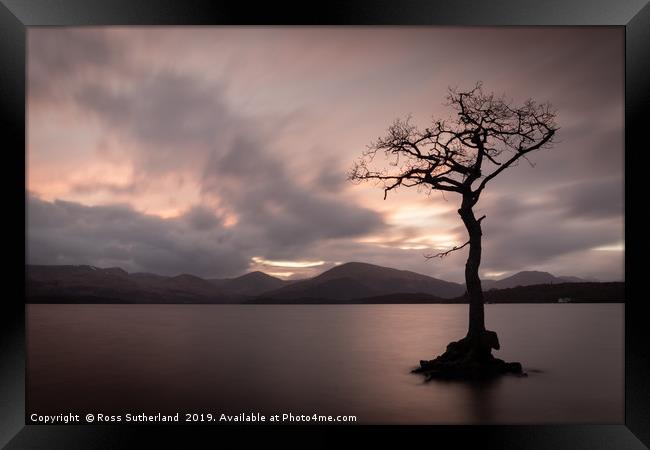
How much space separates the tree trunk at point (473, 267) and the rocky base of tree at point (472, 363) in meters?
0.22

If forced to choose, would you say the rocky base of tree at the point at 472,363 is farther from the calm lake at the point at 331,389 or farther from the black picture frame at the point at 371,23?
the black picture frame at the point at 371,23

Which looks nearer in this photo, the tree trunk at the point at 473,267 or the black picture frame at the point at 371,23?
the black picture frame at the point at 371,23

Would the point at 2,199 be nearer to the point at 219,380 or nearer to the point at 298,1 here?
the point at 298,1

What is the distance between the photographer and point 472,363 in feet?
35.1

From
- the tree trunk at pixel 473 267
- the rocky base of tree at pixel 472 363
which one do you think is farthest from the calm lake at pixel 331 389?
the tree trunk at pixel 473 267

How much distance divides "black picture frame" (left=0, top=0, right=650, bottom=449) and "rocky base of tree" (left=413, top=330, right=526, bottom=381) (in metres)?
3.48

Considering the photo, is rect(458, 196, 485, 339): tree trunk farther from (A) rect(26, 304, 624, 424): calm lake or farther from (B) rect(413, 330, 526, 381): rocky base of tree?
(A) rect(26, 304, 624, 424): calm lake

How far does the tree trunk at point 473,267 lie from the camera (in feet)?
35.1

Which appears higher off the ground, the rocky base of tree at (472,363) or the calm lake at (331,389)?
the rocky base of tree at (472,363)

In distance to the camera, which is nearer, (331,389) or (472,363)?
(472,363)

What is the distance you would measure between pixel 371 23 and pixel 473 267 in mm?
5891

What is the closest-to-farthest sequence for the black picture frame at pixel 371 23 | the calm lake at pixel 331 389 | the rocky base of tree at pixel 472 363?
the black picture frame at pixel 371 23, the calm lake at pixel 331 389, the rocky base of tree at pixel 472 363

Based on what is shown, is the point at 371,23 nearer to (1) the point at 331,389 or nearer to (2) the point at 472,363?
(2) the point at 472,363

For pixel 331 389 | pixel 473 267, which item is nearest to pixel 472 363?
pixel 473 267
